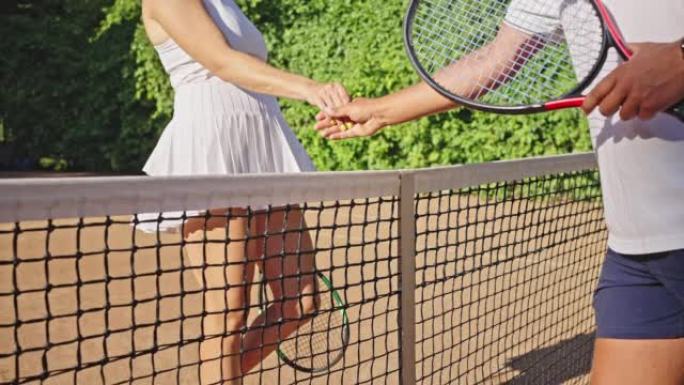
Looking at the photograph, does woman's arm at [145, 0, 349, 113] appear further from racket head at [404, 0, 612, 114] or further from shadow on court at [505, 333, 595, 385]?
shadow on court at [505, 333, 595, 385]

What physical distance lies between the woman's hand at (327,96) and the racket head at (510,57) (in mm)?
224

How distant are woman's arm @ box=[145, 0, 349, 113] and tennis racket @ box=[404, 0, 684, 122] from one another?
0.39m

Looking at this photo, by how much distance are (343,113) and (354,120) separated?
0.11 ft

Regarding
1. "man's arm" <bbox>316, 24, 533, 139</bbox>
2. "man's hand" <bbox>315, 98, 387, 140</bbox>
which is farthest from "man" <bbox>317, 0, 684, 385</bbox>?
"man's hand" <bbox>315, 98, 387, 140</bbox>

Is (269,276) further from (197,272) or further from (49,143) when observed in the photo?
(49,143)

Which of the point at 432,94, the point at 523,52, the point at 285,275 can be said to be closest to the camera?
the point at 523,52

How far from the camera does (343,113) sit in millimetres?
2285

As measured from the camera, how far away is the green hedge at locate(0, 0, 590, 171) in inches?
378

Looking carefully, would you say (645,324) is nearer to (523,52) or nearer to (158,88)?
(523,52)

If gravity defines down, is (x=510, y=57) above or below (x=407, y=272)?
above

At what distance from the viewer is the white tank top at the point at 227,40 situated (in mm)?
2599

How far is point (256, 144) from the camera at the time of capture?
106 inches

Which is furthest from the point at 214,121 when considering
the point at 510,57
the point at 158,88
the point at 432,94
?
the point at 158,88

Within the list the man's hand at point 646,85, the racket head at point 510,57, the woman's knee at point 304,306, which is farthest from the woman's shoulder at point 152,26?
the man's hand at point 646,85
